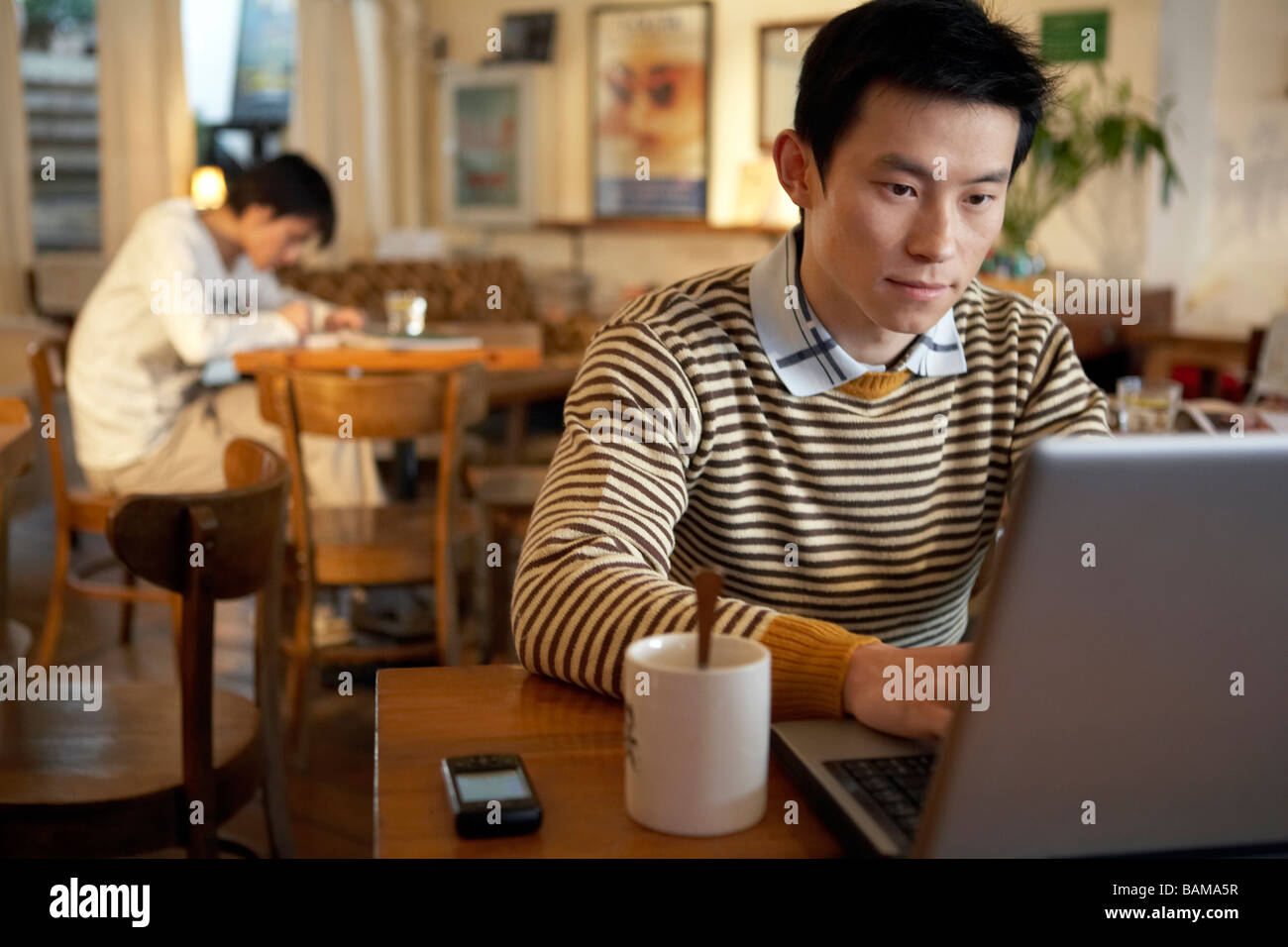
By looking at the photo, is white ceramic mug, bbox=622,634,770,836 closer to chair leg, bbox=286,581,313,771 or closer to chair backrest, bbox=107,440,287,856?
chair backrest, bbox=107,440,287,856

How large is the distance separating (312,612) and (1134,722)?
2346 millimetres

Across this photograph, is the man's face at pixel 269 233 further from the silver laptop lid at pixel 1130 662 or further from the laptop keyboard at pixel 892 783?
the silver laptop lid at pixel 1130 662

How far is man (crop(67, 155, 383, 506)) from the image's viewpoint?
313 cm

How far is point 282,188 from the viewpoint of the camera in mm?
3309

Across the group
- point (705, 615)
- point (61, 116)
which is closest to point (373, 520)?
point (705, 615)

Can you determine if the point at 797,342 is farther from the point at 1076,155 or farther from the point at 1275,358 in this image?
the point at 1076,155

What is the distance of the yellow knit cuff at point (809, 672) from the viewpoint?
0.86 m

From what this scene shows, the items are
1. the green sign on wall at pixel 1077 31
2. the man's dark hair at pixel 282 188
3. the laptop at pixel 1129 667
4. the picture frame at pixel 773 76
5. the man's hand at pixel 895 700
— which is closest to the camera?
the laptop at pixel 1129 667

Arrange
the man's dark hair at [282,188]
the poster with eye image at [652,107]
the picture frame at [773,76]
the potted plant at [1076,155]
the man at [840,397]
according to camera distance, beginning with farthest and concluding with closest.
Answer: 1. the poster with eye image at [652,107]
2. the picture frame at [773,76]
3. the potted plant at [1076,155]
4. the man's dark hair at [282,188]
5. the man at [840,397]

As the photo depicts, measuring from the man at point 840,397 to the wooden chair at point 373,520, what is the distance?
143 centimetres

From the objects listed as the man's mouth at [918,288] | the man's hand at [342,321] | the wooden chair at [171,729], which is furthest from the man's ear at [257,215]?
the man's mouth at [918,288]
